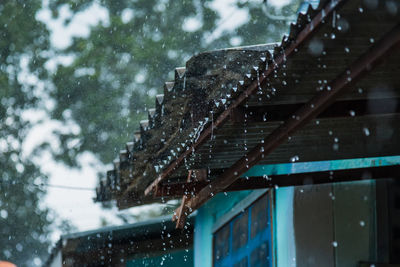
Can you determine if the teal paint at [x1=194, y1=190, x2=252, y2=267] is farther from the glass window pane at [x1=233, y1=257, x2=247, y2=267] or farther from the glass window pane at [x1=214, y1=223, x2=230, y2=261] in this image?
the glass window pane at [x1=233, y1=257, x2=247, y2=267]

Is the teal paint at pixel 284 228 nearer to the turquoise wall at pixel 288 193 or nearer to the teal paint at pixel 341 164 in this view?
the turquoise wall at pixel 288 193

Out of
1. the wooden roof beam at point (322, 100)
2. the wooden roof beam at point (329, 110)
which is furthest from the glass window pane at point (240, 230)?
the wooden roof beam at point (329, 110)

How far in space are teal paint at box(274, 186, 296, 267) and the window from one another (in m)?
0.17

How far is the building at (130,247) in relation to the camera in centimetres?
935

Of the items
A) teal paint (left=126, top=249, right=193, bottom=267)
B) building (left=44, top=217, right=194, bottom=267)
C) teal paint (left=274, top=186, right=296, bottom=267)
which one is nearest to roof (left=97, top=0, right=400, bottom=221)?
teal paint (left=274, top=186, right=296, bottom=267)

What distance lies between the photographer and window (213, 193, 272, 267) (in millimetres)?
6543

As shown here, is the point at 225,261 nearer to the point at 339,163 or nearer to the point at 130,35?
the point at 339,163

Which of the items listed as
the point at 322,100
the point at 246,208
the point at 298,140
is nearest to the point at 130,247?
the point at 246,208

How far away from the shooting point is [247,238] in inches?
284

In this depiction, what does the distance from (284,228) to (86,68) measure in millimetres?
13804

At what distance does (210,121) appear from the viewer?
172 inches

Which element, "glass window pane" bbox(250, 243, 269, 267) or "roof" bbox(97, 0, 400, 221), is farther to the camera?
"glass window pane" bbox(250, 243, 269, 267)

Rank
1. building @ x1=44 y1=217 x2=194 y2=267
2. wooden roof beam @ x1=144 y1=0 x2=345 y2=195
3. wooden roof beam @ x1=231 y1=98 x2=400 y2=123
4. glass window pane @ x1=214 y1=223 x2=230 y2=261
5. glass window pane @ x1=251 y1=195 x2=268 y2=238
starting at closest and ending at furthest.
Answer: wooden roof beam @ x1=144 y1=0 x2=345 y2=195 → wooden roof beam @ x1=231 y1=98 x2=400 y2=123 → glass window pane @ x1=251 y1=195 x2=268 y2=238 → glass window pane @ x1=214 y1=223 x2=230 y2=261 → building @ x1=44 y1=217 x2=194 y2=267

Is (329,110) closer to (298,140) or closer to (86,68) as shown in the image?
(298,140)
